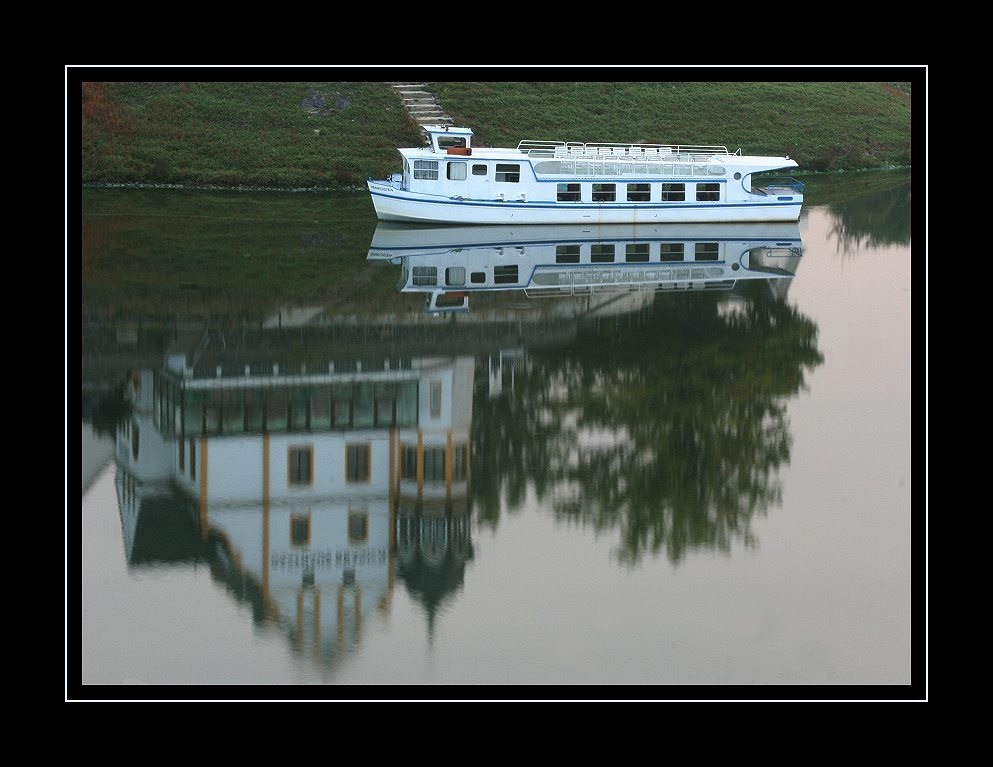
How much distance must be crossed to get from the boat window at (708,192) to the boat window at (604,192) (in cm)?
230

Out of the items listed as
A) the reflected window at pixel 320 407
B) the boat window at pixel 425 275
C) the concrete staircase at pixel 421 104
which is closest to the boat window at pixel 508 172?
the boat window at pixel 425 275

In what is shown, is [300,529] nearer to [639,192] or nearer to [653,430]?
[653,430]

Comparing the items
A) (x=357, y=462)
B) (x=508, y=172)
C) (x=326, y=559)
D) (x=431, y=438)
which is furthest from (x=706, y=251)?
(x=326, y=559)

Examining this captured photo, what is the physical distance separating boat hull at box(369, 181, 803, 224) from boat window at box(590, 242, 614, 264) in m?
2.42

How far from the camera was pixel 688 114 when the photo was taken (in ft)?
189

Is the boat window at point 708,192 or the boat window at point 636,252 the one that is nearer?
the boat window at point 636,252

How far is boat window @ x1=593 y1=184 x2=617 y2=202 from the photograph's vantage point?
41906 mm

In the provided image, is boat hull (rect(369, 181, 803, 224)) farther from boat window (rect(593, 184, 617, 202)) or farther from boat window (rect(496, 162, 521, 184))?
boat window (rect(496, 162, 521, 184))

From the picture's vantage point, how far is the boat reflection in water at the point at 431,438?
16359mm

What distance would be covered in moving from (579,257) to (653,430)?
54.5 feet

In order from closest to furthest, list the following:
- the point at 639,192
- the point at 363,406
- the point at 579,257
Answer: the point at 363,406 → the point at 579,257 → the point at 639,192

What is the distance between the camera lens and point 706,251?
38.3 metres

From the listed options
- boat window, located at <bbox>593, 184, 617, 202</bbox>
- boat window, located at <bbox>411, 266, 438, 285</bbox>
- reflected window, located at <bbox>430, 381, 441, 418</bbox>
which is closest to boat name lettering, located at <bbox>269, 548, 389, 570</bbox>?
reflected window, located at <bbox>430, 381, 441, 418</bbox>

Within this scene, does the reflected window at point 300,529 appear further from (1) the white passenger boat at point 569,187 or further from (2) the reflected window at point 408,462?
(1) the white passenger boat at point 569,187
